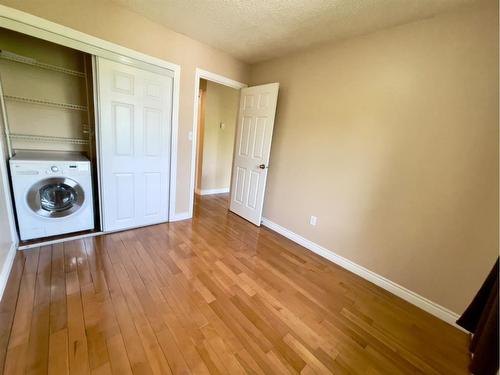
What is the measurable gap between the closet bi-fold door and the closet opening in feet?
0.72

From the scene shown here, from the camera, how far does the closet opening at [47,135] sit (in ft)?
6.51

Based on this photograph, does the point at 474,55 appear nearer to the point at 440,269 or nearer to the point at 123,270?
the point at 440,269

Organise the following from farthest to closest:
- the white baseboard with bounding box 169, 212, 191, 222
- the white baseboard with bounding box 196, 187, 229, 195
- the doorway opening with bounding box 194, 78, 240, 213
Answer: the white baseboard with bounding box 196, 187, 229, 195 < the doorway opening with bounding box 194, 78, 240, 213 < the white baseboard with bounding box 169, 212, 191, 222

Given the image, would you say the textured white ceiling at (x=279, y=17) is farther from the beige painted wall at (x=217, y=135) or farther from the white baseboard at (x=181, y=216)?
the white baseboard at (x=181, y=216)

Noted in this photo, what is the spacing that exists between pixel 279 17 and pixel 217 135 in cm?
→ 271

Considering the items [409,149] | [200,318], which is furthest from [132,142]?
[409,149]

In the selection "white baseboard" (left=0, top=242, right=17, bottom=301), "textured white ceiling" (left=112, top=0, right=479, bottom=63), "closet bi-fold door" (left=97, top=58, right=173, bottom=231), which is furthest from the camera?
"closet bi-fold door" (left=97, top=58, right=173, bottom=231)

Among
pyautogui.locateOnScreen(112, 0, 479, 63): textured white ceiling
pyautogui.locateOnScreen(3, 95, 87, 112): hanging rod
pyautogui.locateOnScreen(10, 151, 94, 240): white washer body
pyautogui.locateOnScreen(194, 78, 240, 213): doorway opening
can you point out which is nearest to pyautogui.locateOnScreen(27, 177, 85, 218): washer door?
pyautogui.locateOnScreen(10, 151, 94, 240): white washer body

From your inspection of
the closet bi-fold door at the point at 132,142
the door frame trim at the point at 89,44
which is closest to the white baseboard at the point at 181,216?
the closet bi-fold door at the point at 132,142

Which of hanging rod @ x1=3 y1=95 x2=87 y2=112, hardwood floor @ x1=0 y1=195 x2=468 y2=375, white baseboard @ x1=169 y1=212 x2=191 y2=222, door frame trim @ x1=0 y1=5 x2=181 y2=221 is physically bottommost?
hardwood floor @ x1=0 y1=195 x2=468 y2=375

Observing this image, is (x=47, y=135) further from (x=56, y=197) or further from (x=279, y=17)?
(x=279, y=17)

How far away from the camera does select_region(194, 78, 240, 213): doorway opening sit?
13.6 ft

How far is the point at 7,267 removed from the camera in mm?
1672

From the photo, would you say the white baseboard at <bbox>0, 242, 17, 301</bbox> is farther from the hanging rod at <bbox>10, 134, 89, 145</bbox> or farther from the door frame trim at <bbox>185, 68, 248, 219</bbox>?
the door frame trim at <bbox>185, 68, 248, 219</bbox>
